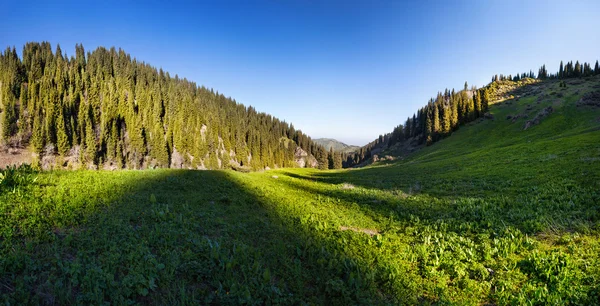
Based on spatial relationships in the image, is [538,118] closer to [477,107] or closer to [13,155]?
[477,107]

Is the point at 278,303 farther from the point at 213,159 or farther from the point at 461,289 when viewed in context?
the point at 213,159

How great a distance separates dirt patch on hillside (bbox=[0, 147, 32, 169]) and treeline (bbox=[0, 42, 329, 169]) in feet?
10.4

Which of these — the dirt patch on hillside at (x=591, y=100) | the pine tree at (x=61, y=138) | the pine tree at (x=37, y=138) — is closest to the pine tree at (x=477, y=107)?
the dirt patch on hillside at (x=591, y=100)

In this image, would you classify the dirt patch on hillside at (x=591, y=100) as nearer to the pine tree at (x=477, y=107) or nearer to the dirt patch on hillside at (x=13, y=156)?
the pine tree at (x=477, y=107)

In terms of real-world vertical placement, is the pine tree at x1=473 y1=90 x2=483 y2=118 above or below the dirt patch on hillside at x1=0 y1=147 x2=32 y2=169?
above

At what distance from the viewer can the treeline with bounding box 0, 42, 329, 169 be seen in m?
106

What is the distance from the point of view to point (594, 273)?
6844 millimetres

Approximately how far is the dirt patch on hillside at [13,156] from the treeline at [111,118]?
3.18m

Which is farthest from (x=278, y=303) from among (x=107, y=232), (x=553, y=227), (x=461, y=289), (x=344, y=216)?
(x=553, y=227)

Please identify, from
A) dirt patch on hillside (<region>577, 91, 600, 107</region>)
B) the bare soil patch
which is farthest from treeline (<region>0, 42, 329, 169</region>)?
dirt patch on hillside (<region>577, 91, 600, 107</region>)

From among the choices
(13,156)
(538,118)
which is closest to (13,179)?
(538,118)

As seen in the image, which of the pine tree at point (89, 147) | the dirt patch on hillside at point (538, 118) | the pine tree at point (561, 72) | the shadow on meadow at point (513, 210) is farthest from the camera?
the pine tree at point (561, 72)

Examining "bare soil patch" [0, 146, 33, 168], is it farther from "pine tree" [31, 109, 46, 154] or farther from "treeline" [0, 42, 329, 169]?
"pine tree" [31, 109, 46, 154]

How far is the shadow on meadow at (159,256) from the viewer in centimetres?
542
